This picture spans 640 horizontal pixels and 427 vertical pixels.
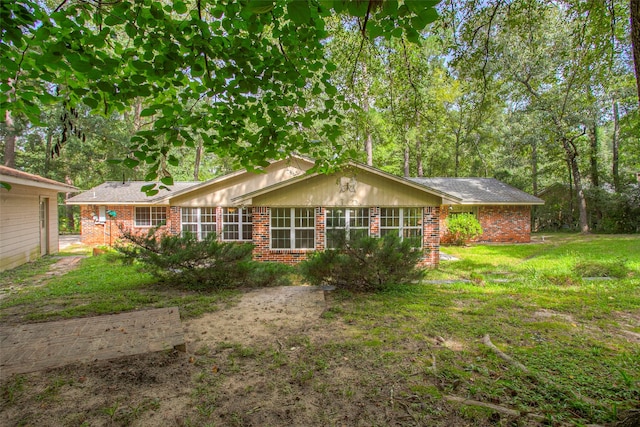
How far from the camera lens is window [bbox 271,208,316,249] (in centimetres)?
1151

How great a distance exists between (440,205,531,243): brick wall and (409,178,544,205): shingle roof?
1.97ft

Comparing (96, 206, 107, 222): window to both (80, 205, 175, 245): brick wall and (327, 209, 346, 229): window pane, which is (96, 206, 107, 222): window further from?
(327, 209, 346, 229): window pane

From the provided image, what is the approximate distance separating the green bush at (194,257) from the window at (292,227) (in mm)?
4366

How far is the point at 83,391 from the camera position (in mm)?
2814

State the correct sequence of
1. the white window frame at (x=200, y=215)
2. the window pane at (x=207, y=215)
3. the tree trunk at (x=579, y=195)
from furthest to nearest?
the tree trunk at (x=579, y=195)
the window pane at (x=207, y=215)
the white window frame at (x=200, y=215)

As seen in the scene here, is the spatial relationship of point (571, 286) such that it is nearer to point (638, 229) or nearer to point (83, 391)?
point (83, 391)

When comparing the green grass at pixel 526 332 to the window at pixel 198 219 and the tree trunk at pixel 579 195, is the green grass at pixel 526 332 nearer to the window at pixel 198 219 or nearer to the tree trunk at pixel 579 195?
the window at pixel 198 219

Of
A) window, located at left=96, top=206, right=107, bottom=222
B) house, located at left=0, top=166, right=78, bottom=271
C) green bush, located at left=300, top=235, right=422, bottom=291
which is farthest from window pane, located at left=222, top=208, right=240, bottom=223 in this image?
green bush, located at left=300, top=235, right=422, bottom=291

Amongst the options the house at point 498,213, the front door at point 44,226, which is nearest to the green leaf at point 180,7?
the front door at point 44,226

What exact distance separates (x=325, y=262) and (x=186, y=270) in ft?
9.89

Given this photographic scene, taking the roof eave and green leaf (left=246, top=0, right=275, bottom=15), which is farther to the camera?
the roof eave

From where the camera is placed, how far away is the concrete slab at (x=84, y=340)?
10.6 feet

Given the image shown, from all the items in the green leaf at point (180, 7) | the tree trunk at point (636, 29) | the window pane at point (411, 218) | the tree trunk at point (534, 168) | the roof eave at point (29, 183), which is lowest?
the window pane at point (411, 218)

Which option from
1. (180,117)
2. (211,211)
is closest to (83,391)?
(180,117)
